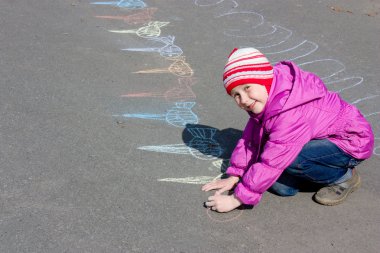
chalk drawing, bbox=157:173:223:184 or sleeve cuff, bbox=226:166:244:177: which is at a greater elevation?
sleeve cuff, bbox=226:166:244:177

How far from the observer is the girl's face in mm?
2414

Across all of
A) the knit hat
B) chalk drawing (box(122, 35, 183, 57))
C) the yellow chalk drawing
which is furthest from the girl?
the yellow chalk drawing

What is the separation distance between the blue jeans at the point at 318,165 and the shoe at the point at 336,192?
43 millimetres

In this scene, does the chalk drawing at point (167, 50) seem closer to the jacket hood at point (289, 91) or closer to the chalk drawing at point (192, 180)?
the chalk drawing at point (192, 180)

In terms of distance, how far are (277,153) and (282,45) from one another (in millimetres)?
2591

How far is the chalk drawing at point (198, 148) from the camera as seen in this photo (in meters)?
3.17

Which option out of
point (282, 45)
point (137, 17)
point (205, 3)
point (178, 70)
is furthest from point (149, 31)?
point (282, 45)

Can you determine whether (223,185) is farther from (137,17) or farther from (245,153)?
(137,17)

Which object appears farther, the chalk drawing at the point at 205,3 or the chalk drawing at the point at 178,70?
the chalk drawing at the point at 205,3

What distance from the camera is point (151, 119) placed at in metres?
3.51

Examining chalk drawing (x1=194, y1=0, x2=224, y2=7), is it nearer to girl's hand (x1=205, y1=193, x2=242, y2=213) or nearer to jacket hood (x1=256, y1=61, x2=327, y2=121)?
jacket hood (x1=256, y1=61, x2=327, y2=121)

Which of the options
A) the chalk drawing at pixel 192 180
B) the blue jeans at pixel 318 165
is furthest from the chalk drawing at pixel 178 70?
the blue jeans at pixel 318 165

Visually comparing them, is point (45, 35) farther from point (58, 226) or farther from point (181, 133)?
point (58, 226)

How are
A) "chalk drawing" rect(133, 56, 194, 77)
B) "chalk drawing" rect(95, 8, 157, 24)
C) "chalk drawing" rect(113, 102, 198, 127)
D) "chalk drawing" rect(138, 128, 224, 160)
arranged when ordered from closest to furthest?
"chalk drawing" rect(138, 128, 224, 160) → "chalk drawing" rect(113, 102, 198, 127) → "chalk drawing" rect(133, 56, 194, 77) → "chalk drawing" rect(95, 8, 157, 24)
